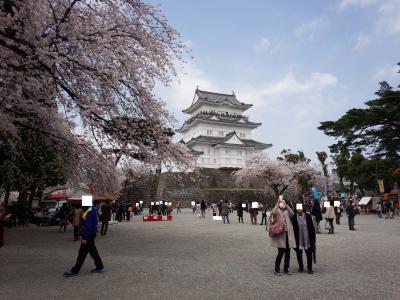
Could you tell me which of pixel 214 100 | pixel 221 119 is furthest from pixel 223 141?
pixel 214 100

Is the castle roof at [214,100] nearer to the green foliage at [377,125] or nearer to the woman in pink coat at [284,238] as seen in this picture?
the green foliage at [377,125]

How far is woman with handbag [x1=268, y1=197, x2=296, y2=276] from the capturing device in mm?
7023

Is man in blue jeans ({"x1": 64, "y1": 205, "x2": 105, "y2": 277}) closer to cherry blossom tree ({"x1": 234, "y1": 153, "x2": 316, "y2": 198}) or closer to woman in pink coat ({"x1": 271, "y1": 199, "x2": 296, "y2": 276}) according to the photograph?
woman in pink coat ({"x1": 271, "y1": 199, "x2": 296, "y2": 276})

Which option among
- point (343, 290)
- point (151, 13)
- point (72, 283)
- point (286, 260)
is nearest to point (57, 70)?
point (151, 13)

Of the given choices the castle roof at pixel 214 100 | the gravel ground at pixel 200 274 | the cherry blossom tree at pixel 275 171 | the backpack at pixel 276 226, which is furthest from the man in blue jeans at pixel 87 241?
the castle roof at pixel 214 100

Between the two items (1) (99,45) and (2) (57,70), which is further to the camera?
(2) (57,70)

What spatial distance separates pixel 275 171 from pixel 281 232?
42.0m

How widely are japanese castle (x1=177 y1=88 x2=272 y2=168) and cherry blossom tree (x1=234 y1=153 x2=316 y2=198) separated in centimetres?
698

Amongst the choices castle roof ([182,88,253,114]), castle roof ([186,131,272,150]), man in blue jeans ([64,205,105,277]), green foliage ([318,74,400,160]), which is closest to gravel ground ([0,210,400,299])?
man in blue jeans ([64,205,105,277])

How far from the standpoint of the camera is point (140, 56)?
11.3m

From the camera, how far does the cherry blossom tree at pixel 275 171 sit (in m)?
48.2

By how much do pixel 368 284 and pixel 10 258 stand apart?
9089mm

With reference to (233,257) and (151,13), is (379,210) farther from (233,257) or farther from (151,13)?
(151,13)

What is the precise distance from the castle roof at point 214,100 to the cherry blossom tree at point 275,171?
16082mm
